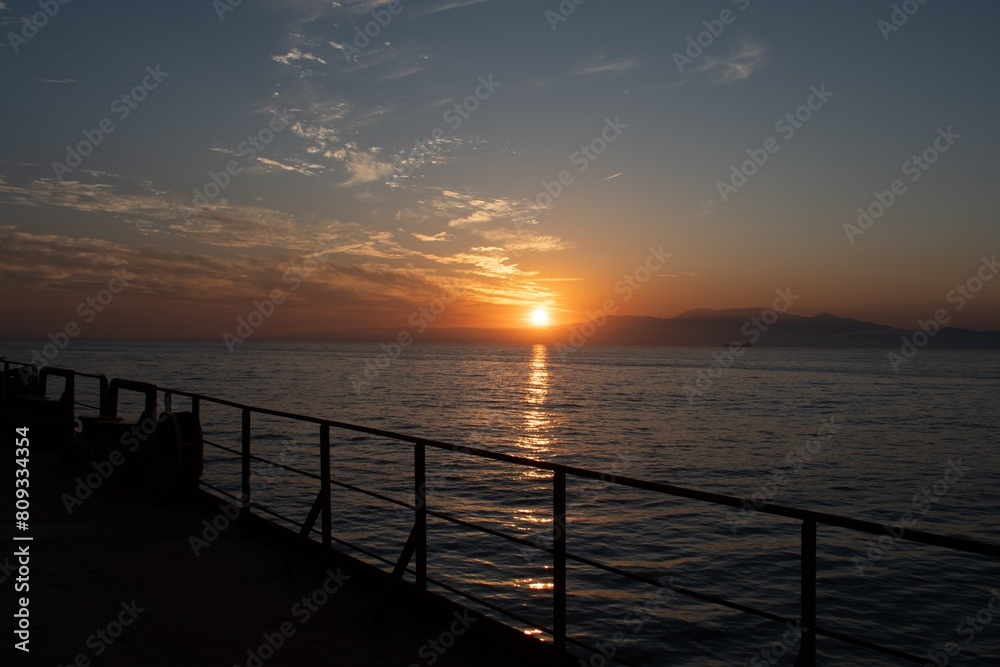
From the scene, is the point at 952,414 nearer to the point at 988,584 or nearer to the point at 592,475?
the point at 988,584

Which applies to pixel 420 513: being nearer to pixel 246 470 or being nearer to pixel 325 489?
pixel 325 489

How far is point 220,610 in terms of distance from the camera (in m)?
5.09

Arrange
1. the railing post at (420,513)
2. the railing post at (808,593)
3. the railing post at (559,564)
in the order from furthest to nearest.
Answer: the railing post at (420,513) < the railing post at (559,564) < the railing post at (808,593)

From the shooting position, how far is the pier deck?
4.38 m

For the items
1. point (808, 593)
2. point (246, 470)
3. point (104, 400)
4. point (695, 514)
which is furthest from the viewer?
point (695, 514)

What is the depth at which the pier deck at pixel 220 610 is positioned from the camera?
14.4ft

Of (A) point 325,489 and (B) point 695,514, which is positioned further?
(B) point 695,514

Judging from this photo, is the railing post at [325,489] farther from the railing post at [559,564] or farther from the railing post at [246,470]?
the railing post at [559,564]

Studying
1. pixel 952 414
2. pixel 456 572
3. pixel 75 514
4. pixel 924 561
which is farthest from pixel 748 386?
pixel 75 514

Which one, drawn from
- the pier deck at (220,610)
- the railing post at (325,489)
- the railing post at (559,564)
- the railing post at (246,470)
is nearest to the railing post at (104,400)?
the pier deck at (220,610)

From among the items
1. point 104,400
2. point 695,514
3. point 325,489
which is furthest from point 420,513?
point 695,514

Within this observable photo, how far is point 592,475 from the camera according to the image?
4203 millimetres

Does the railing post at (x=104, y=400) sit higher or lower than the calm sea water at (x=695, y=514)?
higher

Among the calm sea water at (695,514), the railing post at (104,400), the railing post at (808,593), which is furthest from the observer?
the railing post at (104,400)
